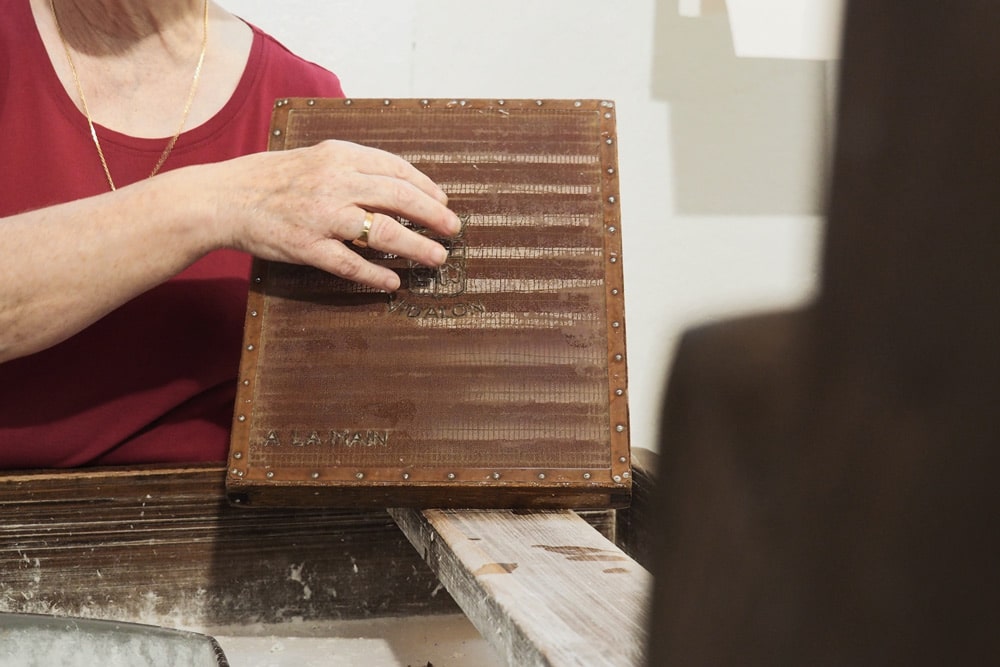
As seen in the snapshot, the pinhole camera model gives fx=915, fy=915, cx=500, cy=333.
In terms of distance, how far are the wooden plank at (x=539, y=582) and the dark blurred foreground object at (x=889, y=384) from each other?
0.90 ft

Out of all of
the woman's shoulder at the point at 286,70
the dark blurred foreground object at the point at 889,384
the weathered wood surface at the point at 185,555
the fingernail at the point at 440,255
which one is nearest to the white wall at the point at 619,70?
the woman's shoulder at the point at 286,70

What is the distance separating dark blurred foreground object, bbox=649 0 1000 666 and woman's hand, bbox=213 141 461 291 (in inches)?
26.2

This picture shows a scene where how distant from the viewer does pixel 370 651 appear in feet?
3.06

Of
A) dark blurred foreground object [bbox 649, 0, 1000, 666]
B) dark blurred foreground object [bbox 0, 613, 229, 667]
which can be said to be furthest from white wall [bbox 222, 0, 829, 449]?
dark blurred foreground object [bbox 649, 0, 1000, 666]

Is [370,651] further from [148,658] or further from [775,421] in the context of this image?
[775,421]

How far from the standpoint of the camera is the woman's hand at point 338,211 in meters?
0.82

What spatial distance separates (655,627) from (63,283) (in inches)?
32.0

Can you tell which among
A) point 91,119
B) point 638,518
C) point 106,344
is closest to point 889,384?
point 638,518

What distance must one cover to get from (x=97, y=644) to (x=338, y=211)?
405mm

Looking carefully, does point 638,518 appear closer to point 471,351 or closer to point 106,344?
point 471,351

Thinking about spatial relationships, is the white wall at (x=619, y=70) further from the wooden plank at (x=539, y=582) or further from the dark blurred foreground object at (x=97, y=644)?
the dark blurred foreground object at (x=97, y=644)

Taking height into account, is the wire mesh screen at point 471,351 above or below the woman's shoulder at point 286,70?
below

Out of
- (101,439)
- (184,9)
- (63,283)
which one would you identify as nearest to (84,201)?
(63,283)

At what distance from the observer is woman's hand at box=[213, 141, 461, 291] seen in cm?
82
